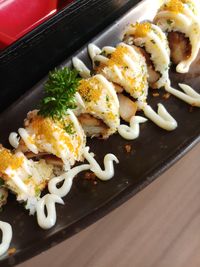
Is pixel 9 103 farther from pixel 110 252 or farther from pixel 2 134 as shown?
pixel 110 252

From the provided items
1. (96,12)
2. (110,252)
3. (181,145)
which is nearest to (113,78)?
(181,145)

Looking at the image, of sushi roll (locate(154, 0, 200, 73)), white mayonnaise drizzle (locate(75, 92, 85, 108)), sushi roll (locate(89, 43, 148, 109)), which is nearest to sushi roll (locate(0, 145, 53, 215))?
white mayonnaise drizzle (locate(75, 92, 85, 108))

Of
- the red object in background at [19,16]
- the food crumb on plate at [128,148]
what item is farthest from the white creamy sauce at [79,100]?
the red object in background at [19,16]

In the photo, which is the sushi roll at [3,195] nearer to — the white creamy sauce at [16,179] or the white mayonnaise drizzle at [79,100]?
the white creamy sauce at [16,179]

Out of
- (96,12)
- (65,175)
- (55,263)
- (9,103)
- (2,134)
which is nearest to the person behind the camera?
(55,263)

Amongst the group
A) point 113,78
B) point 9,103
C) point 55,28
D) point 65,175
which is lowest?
point 65,175

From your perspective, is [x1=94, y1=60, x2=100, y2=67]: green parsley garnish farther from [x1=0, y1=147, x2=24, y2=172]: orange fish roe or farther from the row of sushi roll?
[x1=0, y1=147, x2=24, y2=172]: orange fish roe
